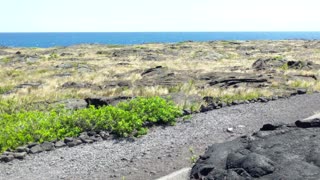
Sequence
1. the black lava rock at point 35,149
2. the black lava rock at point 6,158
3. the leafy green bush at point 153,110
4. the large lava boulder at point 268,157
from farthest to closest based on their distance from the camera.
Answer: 1. the leafy green bush at point 153,110
2. the black lava rock at point 35,149
3. the black lava rock at point 6,158
4. the large lava boulder at point 268,157

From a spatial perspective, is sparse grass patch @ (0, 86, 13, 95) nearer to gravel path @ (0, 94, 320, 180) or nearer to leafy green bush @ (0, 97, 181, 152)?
leafy green bush @ (0, 97, 181, 152)

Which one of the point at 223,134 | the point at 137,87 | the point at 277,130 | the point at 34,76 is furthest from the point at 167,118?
the point at 34,76

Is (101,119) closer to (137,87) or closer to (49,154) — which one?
(49,154)

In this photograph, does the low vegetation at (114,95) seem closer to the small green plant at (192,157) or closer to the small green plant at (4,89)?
the small green plant at (4,89)

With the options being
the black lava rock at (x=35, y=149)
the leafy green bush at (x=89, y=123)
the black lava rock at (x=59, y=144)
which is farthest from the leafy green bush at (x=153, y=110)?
the black lava rock at (x=35, y=149)

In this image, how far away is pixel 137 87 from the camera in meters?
26.2

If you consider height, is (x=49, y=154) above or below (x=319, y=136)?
below

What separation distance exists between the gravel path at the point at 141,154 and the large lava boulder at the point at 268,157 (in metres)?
1.35

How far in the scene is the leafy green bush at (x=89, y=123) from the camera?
12039 mm

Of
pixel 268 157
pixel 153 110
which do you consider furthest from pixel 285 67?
pixel 268 157

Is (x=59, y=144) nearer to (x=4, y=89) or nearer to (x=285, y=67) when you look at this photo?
(x=4, y=89)

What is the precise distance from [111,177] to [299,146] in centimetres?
471

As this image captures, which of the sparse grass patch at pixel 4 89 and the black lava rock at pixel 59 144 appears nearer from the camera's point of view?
the black lava rock at pixel 59 144

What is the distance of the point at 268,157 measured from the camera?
8719 millimetres
